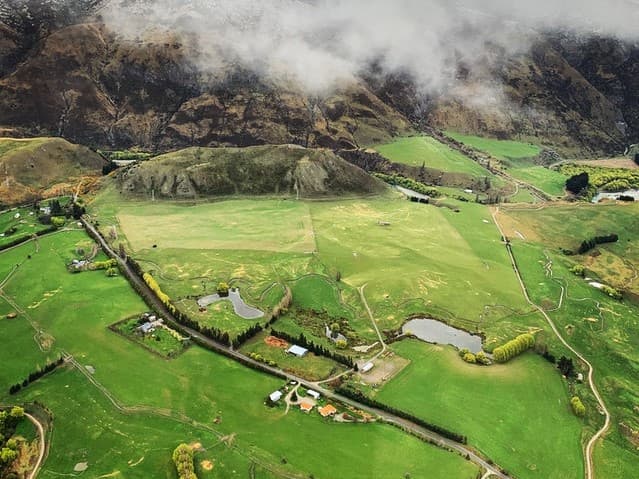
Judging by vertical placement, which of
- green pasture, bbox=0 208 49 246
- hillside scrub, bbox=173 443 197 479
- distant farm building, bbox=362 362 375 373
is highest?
hillside scrub, bbox=173 443 197 479

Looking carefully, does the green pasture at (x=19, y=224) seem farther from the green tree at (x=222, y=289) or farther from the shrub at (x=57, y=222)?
the green tree at (x=222, y=289)

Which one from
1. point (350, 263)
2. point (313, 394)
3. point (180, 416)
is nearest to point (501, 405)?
point (313, 394)

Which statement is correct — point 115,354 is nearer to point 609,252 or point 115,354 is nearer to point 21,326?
point 21,326

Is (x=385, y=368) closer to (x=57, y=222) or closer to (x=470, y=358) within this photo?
(x=470, y=358)

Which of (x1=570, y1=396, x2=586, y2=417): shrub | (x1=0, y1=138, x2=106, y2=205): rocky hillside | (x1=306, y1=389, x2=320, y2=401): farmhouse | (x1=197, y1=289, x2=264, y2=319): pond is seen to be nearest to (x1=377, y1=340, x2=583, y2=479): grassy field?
(x1=570, y1=396, x2=586, y2=417): shrub

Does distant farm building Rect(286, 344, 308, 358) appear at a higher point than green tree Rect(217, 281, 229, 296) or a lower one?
higher

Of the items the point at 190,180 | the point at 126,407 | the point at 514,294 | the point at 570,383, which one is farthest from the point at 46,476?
the point at 190,180

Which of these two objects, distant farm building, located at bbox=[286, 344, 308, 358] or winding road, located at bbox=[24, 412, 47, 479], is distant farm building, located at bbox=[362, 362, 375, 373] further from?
winding road, located at bbox=[24, 412, 47, 479]
